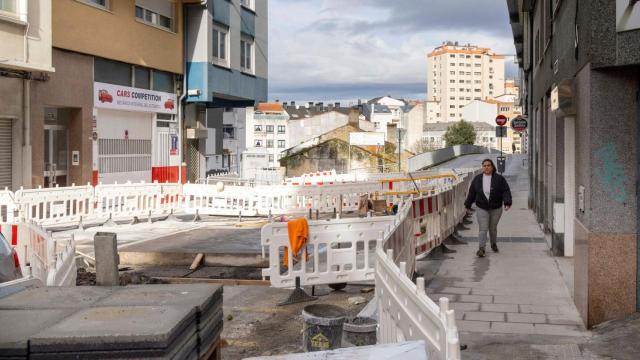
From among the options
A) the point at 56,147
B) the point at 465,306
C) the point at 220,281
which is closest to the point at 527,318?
the point at 465,306

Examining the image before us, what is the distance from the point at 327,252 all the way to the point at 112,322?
6.57 meters

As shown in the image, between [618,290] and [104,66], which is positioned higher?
[104,66]

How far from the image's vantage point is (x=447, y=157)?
6812 cm

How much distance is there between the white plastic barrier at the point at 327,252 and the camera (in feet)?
→ 33.0

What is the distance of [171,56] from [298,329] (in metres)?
21.8

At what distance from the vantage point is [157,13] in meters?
27.7

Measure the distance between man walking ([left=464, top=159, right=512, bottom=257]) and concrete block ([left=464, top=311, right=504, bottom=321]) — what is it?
4380mm

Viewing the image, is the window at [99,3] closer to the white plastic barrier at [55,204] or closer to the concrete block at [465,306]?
the white plastic barrier at [55,204]

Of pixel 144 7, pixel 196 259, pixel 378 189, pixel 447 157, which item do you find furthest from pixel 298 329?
pixel 447 157

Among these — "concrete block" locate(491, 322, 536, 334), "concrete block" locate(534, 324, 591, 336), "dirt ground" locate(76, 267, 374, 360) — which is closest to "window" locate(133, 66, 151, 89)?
"dirt ground" locate(76, 267, 374, 360)

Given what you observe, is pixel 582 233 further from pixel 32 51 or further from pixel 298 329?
pixel 32 51

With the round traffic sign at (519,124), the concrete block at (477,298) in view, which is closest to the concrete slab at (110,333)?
the concrete block at (477,298)

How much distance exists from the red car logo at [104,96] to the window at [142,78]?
193 centimetres

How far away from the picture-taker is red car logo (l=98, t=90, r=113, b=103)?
79.1 feet
